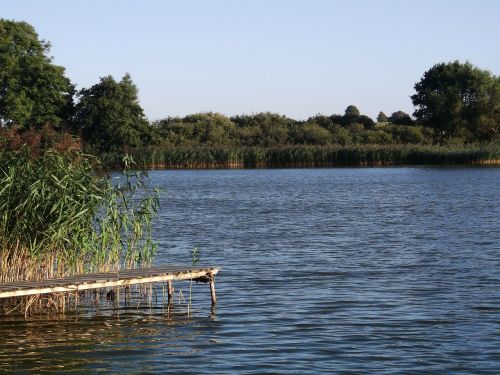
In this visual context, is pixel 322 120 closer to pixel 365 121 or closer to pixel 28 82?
pixel 365 121

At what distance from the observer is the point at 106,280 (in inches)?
587

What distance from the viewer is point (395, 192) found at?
163ft

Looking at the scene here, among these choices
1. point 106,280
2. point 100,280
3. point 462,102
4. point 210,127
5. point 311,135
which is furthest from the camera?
point 210,127

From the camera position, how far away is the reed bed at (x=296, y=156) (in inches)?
3036

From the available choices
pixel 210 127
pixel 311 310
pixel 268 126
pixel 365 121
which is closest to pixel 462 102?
pixel 365 121

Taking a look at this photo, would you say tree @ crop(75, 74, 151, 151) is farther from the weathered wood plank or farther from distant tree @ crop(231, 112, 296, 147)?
the weathered wood plank

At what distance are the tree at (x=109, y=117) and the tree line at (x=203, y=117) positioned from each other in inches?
3.5

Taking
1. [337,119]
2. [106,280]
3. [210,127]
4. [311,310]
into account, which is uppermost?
[337,119]

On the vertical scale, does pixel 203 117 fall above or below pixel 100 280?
above

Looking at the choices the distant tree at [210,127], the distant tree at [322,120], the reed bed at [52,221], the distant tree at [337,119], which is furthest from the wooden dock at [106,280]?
the distant tree at [337,119]

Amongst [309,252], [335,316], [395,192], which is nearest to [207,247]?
[309,252]

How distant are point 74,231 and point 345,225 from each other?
17056 millimetres

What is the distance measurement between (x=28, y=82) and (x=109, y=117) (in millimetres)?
7596

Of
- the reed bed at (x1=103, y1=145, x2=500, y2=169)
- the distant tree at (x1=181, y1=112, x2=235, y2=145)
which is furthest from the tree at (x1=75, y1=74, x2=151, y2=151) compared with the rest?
the distant tree at (x1=181, y1=112, x2=235, y2=145)
